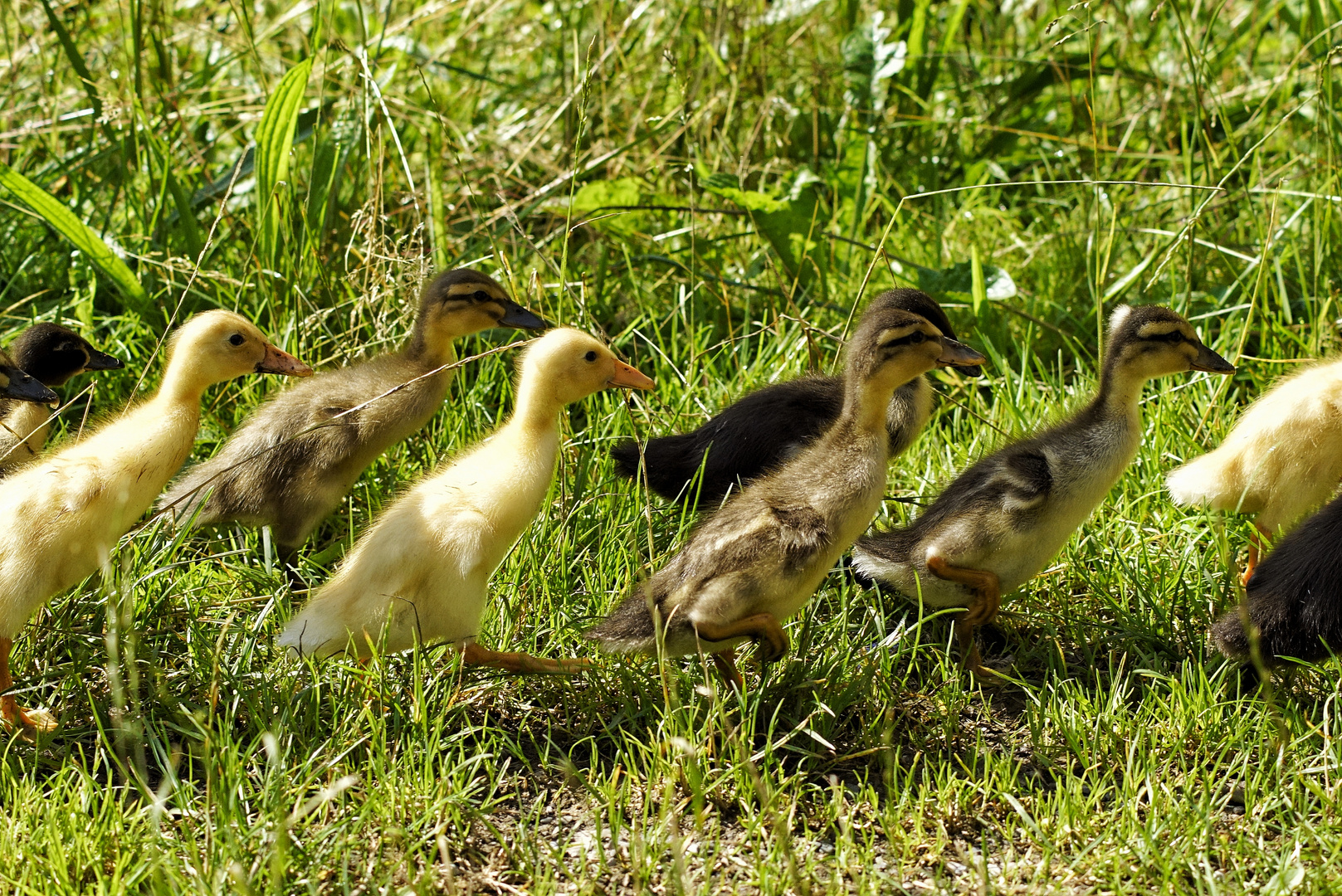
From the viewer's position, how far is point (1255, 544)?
3.85 m

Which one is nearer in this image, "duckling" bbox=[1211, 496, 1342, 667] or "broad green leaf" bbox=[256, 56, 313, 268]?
"duckling" bbox=[1211, 496, 1342, 667]

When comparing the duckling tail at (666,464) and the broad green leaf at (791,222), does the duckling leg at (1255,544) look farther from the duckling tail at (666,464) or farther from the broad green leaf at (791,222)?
the broad green leaf at (791,222)

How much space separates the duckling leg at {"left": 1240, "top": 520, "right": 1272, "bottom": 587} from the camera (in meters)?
3.75

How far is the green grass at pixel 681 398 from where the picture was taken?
9.13ft

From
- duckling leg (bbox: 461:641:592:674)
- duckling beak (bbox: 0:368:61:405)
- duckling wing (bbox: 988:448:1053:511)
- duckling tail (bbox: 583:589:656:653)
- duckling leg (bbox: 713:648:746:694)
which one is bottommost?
duckling leg (bbox: 713:648:746:694)

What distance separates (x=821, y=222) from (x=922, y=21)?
129 cm

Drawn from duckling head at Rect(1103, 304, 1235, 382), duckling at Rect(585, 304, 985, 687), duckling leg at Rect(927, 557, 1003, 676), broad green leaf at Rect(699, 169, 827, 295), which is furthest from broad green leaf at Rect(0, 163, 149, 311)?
duckling head at Rect(1103, 304, 1235, 382)

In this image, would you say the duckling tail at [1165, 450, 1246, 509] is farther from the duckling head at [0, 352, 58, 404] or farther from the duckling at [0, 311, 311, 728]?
the duckling head at [0, 352, 58, 404]

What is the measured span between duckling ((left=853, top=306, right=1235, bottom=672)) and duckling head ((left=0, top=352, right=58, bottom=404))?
Result: 2302 mm

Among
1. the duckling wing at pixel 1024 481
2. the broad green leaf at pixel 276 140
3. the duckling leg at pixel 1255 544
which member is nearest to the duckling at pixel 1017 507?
the duckling wing at pixel 1024 481

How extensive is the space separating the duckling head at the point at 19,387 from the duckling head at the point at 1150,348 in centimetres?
295

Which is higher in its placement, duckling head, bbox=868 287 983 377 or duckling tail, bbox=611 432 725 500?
duckling head, bbox=868 287 983 377

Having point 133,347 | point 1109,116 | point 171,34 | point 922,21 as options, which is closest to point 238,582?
point 133,347

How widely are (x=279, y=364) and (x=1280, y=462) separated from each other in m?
2.86
